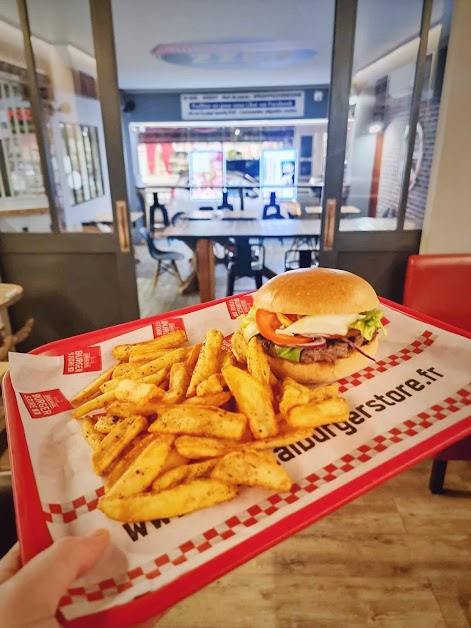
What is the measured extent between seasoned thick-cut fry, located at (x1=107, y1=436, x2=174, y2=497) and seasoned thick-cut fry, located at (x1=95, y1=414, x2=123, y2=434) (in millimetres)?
211

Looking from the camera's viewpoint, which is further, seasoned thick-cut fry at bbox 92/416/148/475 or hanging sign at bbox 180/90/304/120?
hanging sign at bbox 180/90/304/120

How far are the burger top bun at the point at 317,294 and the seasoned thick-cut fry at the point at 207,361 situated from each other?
1.00ft

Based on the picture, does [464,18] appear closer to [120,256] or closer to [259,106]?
[120,256]

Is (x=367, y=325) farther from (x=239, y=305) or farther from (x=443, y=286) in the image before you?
(x=443, y=286)

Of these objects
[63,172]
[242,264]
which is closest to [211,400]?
[63,172]

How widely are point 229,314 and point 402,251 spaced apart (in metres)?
1.92

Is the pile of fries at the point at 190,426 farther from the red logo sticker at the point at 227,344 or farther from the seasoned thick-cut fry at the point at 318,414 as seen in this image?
the red logo sticker at the point at 227,344

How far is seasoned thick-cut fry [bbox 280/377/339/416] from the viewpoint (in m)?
1.28

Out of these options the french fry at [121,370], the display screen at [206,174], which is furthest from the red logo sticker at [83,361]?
the display screen at [206,174]

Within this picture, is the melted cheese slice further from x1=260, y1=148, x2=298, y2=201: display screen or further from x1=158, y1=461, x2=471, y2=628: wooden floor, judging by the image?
x1=260, y1=148, x2=298, y2=201: display screen

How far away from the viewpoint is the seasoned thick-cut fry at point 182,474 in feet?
3.46

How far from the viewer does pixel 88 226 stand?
10.8ft

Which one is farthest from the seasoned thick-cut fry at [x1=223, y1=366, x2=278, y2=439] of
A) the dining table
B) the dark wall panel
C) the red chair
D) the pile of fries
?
the dining table

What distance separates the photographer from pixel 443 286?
7.63ft
